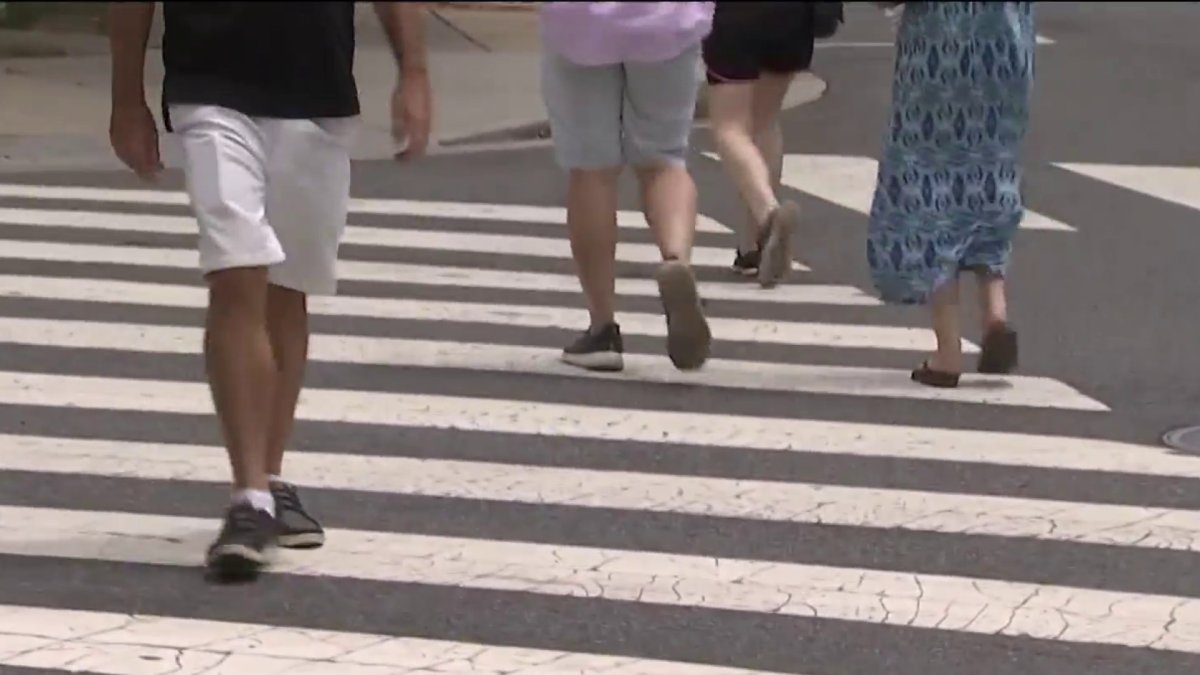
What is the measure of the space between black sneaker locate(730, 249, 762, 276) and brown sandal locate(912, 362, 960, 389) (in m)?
2.15

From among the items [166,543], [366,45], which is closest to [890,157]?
[166,543]

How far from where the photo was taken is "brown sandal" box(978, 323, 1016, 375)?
25.0 ft

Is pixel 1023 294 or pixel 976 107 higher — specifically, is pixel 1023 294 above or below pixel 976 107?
below

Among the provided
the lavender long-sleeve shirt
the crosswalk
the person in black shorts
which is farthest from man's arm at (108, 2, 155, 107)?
the person in black shorts

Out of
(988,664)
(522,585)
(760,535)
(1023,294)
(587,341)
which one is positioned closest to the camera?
(988,664)

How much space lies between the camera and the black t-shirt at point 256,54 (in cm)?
507

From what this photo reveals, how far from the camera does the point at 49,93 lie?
16.4m

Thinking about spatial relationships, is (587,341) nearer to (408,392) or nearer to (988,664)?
(408,392)

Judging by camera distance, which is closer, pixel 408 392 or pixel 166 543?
pixel 166 543

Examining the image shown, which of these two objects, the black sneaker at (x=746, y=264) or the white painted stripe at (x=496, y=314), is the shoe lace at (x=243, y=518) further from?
the black sneaker at (x=746, y=264)

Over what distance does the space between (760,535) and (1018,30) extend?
85.5 inches

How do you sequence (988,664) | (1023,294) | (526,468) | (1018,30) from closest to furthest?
(988,664), (526,468), (1018,30), (1023,294)


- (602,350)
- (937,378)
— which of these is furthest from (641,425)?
(937,378)

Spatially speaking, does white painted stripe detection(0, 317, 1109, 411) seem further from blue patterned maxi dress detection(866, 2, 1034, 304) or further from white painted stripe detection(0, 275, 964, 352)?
white painted stripe detection(0, 275, 964, 352)
